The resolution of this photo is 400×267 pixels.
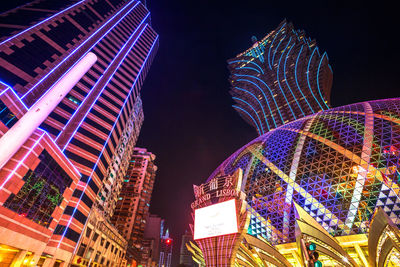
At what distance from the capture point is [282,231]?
108 ft

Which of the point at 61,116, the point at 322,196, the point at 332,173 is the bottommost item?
the point at 322,196

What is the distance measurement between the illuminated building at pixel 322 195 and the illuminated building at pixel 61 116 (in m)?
17.4

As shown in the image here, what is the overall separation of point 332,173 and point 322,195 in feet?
12.3

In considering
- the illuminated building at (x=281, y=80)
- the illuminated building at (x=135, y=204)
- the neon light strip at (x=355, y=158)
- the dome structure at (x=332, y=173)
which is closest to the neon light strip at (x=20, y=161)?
the dome structure at (x=332, y=173)

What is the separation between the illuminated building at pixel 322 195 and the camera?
20.9 meters

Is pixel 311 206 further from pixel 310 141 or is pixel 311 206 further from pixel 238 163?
pixel 238 163

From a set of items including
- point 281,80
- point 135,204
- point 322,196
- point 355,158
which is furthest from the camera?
point 281,80

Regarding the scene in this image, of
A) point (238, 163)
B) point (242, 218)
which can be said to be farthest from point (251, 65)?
point (242, 218)

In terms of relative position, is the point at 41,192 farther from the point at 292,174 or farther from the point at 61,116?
the point at 292,174

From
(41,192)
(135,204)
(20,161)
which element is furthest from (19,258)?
(135,204)

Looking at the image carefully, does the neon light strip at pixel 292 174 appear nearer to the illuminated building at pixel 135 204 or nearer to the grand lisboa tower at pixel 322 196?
the grand lisboa tower at pixel 322 196

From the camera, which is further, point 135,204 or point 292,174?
point 135,204

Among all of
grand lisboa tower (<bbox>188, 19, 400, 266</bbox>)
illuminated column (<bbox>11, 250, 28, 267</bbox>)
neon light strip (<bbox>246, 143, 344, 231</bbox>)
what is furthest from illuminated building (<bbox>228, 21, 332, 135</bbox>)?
illuminated column (<bbox>11, 250, 28, 267</bbox>)

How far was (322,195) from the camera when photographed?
30984mm
